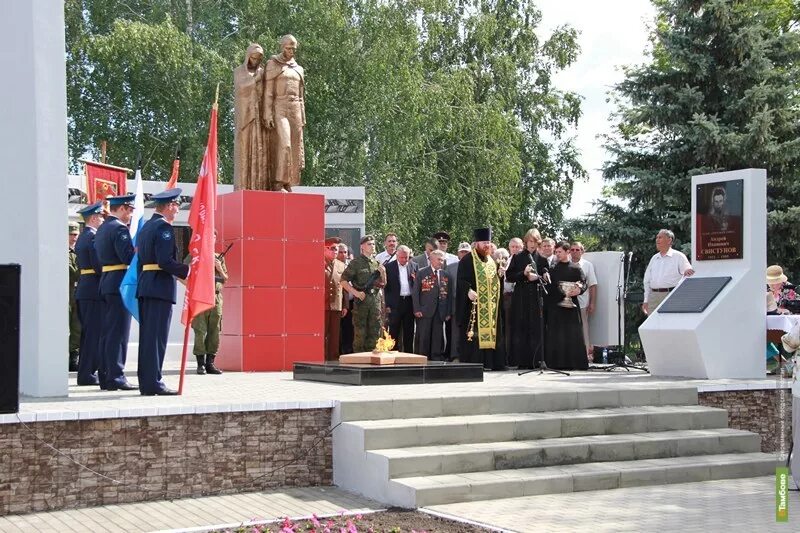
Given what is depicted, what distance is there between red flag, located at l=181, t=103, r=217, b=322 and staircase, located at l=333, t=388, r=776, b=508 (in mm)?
1830

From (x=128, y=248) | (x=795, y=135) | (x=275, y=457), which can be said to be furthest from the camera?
(x=795, y=135)

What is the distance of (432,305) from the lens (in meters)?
15.1

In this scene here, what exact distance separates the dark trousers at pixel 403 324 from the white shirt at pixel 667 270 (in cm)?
325

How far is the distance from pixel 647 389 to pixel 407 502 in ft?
11.6

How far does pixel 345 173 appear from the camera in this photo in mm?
30531

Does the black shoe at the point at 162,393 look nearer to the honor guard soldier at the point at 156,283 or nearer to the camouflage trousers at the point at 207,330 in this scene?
the honor guard soldier at the point at 156,283

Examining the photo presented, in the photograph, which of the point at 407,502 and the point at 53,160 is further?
the point at 53,160

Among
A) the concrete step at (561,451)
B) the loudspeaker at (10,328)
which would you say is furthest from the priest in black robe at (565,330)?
the loudspeaker at (10,328)

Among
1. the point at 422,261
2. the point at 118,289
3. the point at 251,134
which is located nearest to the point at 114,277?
the point at 118,289

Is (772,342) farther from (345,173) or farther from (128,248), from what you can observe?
(345,173)

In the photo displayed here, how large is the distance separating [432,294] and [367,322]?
98 centimetres

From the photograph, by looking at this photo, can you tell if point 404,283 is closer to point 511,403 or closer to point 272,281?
point 272,281

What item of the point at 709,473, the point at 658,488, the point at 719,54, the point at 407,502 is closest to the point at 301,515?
the point at 407,502

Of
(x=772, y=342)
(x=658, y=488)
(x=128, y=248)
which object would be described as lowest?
(x=658, y=488)
